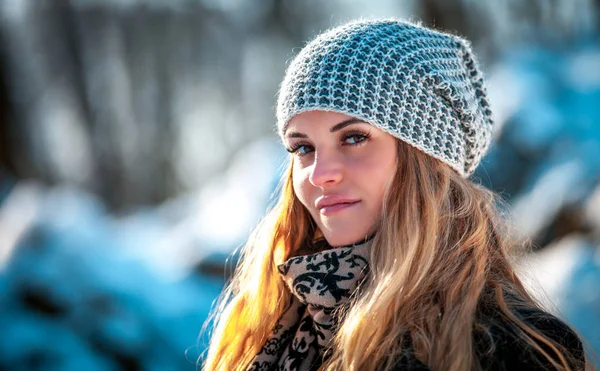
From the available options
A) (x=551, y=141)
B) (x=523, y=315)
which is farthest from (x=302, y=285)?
(x=551, y=141)

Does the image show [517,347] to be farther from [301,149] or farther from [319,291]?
[301,149]

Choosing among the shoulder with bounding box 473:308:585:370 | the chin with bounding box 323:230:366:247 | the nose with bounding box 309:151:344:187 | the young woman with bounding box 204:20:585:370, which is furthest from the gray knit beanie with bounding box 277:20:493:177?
the shoulder with bounding box 473:308:585:370

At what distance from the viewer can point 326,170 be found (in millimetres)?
2021

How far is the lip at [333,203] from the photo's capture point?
2025mm

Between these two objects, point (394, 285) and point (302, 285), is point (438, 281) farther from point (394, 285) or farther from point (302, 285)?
point (302, 285)

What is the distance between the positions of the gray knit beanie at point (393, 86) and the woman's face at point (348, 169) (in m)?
0.05

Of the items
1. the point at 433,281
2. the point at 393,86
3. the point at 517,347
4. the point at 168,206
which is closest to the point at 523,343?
the point at 517,347

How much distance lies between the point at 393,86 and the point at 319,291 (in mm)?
643

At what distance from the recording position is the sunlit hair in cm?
177

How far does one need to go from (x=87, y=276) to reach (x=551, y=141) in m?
3.81

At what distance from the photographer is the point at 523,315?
1821 mm

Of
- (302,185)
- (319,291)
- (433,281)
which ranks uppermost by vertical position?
(302,185)

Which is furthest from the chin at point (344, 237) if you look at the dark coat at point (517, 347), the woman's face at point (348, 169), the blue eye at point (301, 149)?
the dark coat at point (517, 347)

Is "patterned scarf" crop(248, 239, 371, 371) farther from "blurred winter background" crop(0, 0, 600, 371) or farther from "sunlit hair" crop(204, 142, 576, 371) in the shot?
"blurred winter background" crop(0, 0, 600, 371)
